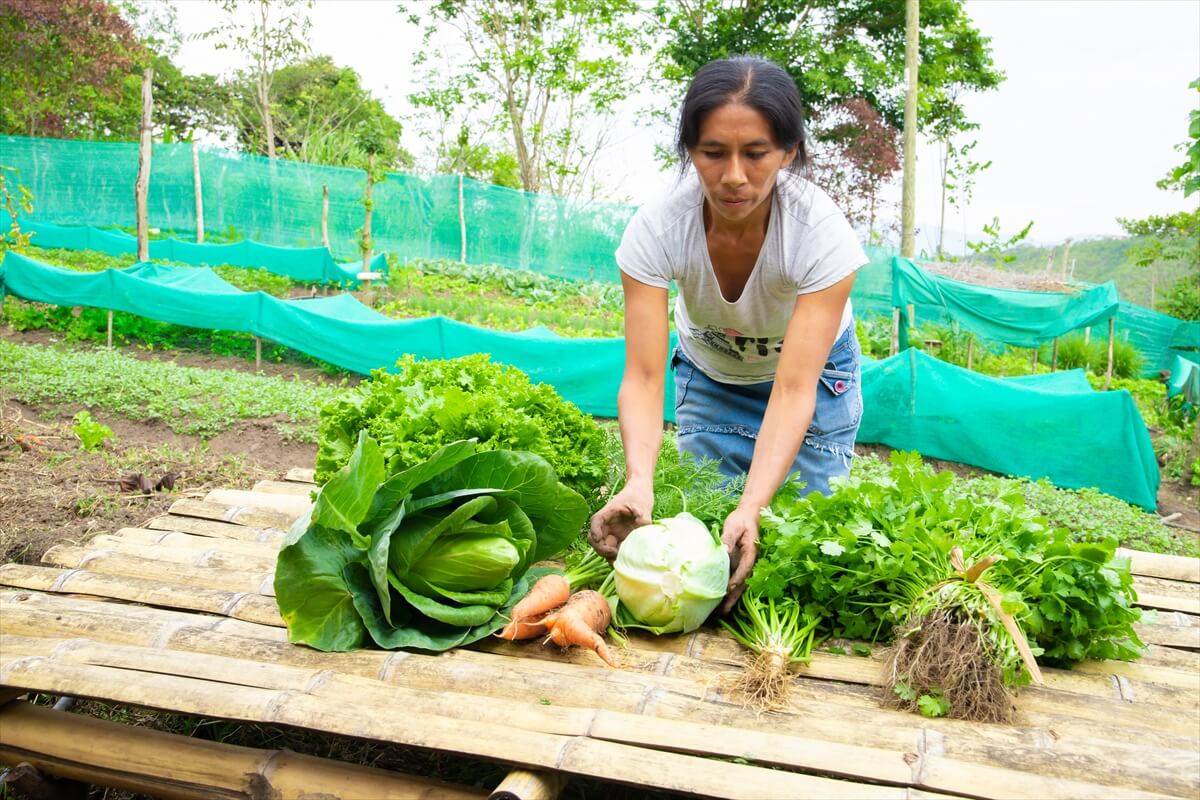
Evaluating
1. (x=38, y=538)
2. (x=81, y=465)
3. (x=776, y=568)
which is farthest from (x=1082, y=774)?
(x=81, y=465)

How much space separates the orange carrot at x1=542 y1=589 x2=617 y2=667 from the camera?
2.29m

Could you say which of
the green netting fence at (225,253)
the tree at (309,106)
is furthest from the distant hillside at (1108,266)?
the tree at (309,106)

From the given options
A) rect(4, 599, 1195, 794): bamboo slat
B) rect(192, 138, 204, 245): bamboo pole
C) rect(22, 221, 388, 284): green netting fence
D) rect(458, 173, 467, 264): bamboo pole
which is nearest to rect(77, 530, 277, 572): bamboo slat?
rect(4, 599, 1195, 794): bamboo slat

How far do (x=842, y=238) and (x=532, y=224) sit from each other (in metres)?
15.2

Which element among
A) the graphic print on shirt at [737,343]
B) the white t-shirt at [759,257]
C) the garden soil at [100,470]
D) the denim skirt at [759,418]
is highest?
the white t-shirt at [759,257]

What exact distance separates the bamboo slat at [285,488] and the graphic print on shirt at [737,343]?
1.91 metres

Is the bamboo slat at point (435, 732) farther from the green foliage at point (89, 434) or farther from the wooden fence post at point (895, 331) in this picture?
the wooden fence post at point (895, 331)

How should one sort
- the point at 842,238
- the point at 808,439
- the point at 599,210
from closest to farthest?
the point at 842,238 → the point at 808,439 → the point at 599,210

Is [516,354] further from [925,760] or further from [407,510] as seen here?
[925,760]

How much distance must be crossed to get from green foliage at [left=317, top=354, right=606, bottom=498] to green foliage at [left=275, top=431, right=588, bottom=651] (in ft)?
0.95

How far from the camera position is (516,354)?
866cm

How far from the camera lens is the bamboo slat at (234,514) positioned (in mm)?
3596

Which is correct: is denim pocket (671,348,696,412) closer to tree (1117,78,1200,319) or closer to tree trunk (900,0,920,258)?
tree trunk (900,0,920,258)

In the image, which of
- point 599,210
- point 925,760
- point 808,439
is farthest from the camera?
point 599,210
